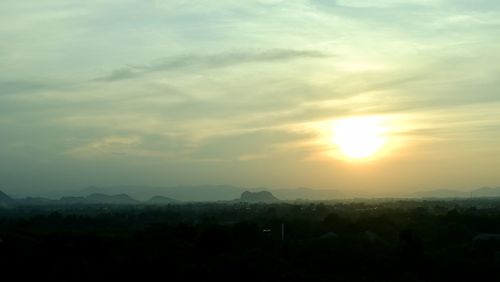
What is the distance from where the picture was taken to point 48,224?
89.9m

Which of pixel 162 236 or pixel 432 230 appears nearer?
pixel 162 236

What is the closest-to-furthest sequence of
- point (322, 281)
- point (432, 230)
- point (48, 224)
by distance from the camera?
point (322, 281) → point (432, 230) → point (48, 224)

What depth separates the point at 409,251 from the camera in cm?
4678

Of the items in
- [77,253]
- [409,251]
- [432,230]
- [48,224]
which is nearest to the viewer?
[77,253]

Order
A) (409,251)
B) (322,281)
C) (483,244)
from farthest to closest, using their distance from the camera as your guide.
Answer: (483,244), (409,251), (322,281)

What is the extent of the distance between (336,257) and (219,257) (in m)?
7.65

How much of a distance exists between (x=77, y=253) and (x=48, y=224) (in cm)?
4887

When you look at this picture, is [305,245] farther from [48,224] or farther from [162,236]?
[48,224]

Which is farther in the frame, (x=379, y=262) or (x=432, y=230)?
(x=432, y=230)

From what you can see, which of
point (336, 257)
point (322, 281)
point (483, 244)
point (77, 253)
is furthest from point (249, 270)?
point (483, 244)

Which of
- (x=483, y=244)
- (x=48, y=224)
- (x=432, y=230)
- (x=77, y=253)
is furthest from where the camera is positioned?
(x=48, y=224)

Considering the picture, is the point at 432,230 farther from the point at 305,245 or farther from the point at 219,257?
the point at 219,257

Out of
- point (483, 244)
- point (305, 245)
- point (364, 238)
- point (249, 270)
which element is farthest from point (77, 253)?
point (483, 244)

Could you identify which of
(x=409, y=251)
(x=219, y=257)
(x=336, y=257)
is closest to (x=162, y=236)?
(x=219, y=257)
